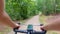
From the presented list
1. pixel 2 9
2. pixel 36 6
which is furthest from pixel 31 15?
pixel 2 9

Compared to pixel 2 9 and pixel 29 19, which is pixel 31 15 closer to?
pixel 29 19

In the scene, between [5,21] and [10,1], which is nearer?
[5,21]

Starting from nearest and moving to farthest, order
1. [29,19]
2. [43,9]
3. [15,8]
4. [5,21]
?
[5,21] < [43,9] < [29,19] < [15,8]

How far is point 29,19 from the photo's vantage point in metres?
1.42

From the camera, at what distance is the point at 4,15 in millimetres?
583

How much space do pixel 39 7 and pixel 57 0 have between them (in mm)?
249

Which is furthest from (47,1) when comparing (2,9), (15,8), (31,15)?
(2,9)

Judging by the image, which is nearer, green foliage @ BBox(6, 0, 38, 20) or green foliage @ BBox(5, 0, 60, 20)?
green foliage @ BBox(5, 0, 60, 20)

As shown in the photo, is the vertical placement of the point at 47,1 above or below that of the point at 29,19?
above

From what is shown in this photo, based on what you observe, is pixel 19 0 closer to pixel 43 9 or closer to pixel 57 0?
pixel 43 9

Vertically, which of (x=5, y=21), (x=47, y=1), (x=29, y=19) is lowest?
(x=29, y=19)

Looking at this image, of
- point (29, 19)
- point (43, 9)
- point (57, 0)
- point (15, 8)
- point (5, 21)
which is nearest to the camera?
point (5, 21)

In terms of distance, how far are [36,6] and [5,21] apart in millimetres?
794

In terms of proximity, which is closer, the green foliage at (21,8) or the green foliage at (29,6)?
the green foliage at (29,6)
